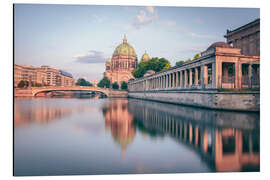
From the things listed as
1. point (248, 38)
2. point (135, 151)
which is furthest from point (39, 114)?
point (248, 38)

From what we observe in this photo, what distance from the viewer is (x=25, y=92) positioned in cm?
6712

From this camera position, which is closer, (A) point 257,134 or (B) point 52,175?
(B) point 52,175

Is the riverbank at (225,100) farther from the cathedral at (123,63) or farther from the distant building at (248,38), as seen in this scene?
the cathedral at (123,63)

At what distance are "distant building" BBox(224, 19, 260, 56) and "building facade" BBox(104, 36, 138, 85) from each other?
106 metres

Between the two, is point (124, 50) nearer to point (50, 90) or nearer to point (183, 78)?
point (50, 90)

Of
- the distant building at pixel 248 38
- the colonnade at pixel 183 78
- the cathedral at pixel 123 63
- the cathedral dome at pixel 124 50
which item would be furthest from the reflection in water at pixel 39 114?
the cathedral dome at pixel 124 50

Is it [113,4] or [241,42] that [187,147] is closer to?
[113,4]

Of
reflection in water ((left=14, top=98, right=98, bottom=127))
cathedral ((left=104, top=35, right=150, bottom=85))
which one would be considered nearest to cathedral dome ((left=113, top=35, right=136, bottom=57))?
cathedral ((left=104, top=35, right=150, bottom=85))

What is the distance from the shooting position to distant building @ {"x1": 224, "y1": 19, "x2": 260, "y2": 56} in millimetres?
29070

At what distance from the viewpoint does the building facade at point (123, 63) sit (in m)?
139

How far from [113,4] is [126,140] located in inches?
250

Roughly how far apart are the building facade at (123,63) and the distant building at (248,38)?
106331mm

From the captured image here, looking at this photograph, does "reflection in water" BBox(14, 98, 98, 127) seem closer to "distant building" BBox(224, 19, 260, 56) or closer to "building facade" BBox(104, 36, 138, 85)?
"distant building" BBox(224, 19, 260, 56)
